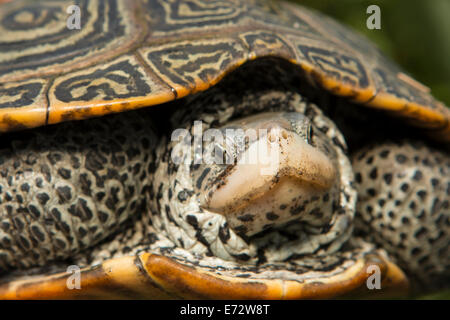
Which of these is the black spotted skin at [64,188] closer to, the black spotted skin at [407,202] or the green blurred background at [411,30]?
the black spotted skin at [407,202]

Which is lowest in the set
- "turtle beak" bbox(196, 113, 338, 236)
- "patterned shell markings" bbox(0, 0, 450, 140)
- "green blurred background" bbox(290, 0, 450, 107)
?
"turtle beak" bbox(196, 113, 338, 236)

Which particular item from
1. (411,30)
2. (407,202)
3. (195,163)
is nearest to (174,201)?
(195,163)

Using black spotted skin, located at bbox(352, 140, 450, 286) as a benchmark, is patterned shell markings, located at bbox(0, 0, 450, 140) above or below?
above

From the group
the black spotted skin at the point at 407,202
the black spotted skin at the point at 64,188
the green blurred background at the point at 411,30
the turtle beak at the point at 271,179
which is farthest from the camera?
the green blurred background at the point at 411,30

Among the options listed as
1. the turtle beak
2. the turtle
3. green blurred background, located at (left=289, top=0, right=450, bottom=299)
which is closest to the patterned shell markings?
the turtle

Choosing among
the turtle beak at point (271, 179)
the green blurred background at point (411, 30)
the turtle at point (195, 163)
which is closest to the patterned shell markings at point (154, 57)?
the turtle at point (195, 163)

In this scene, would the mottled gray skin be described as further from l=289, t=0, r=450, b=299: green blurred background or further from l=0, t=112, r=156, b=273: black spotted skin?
l=289, t=0, r=450, b=299: green blurred background
